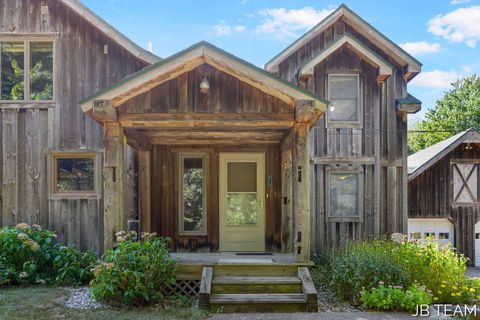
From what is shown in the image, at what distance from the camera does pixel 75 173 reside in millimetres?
7582

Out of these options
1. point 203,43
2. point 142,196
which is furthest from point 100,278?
point 203,43

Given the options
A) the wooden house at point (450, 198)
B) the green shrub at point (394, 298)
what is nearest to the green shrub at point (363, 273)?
the green shrub at point (394, 298)

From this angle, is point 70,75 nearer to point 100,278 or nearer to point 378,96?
point 100,278

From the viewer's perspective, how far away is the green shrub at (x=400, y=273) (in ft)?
17.4

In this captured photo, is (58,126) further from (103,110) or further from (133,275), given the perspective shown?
(133,275)

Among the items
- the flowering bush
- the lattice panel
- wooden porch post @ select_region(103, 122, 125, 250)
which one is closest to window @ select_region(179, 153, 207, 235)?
the flowering bush

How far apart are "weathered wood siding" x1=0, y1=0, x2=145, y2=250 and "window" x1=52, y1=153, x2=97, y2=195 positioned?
0.63ft

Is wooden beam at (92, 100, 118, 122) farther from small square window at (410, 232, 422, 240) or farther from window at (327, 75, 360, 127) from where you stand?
small square window at (410, 232, 422, 240)

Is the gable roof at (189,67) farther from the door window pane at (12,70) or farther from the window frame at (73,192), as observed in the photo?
the door window pane at (12,70)

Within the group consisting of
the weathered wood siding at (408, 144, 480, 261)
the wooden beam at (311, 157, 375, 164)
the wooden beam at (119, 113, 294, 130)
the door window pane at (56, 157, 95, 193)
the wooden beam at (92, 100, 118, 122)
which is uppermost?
the wooden beam at (92, 100, 118, 122)

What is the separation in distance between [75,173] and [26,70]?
2368mm

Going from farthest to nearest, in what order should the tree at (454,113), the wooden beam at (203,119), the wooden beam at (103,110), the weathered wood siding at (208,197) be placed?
the tree at (454,113), the weathered wood siding at (208,197), the wooden beam at (203,119), the wooden beam at (103,110)

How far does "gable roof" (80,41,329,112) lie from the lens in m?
5.25

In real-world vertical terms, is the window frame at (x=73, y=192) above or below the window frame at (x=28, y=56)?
below
